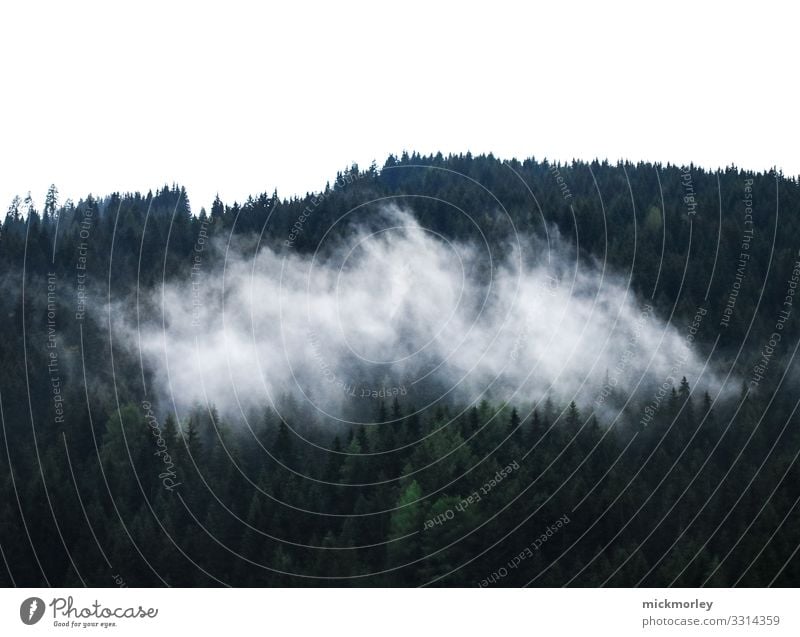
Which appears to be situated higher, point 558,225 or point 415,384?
point 558,225

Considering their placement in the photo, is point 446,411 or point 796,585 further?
point 446,411

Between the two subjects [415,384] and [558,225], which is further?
[558,225]

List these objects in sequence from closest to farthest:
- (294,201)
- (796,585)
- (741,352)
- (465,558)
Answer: (796,585)
(465,558)
(741,352)
(294,201)

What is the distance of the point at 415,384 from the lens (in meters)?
126

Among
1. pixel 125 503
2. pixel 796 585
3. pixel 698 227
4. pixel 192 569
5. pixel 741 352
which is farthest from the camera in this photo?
pixel 698 227

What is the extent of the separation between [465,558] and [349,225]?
240 ft

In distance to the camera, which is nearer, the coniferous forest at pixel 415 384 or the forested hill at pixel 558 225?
the coniferous forest at pixel 415 384

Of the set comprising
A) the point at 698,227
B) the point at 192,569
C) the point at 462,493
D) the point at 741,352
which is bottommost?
the point at 192,569

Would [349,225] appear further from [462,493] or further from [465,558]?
[465,558]

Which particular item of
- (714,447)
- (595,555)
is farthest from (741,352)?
(595,555)

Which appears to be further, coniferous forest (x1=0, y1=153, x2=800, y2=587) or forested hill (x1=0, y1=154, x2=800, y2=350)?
forested hill (x1=0, y1=154, x2=800, y2=350)

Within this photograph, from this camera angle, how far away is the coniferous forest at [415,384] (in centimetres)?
9569

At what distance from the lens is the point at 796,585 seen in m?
84.4

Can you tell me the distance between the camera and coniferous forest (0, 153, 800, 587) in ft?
314
